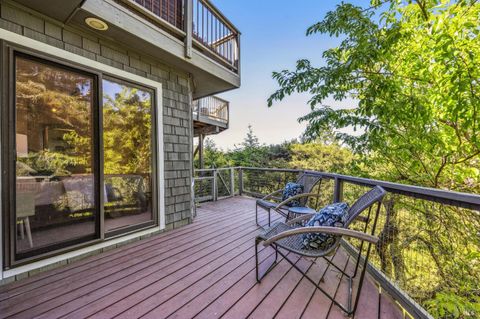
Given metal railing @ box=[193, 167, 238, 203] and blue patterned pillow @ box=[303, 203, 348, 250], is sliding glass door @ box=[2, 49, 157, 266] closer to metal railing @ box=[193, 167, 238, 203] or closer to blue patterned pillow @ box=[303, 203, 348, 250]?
metal railing @ box=[193, 167, 238, 203]

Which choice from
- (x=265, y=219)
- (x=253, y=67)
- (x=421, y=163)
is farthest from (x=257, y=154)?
(x=421, y=163)

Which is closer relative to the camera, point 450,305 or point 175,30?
point 450,305

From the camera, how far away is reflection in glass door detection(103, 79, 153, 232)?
3037mm

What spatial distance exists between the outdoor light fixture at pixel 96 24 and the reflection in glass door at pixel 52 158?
581 mm

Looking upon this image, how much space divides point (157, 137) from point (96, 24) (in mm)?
1605

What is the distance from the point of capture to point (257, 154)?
12.8 metres

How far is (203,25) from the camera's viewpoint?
A: 397 centimetres

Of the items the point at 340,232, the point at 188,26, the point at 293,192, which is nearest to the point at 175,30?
the point at 188,26

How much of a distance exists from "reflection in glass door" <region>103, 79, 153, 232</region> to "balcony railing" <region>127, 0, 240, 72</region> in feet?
3.60

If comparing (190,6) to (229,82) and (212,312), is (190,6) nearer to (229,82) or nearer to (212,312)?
(229,82)

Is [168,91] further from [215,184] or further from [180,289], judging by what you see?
[215,184]

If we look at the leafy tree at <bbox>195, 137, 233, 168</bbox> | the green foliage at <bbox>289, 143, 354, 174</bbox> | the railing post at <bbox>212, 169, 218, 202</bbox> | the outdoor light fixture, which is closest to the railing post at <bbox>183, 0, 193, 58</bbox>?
the outdoor light fixture

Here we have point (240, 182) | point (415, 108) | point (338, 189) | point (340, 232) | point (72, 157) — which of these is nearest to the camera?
point (340, 232)

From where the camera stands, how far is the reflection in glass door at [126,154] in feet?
9.96
